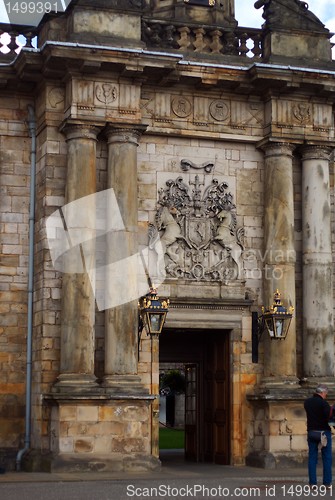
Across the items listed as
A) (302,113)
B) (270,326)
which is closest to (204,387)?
(270,326)

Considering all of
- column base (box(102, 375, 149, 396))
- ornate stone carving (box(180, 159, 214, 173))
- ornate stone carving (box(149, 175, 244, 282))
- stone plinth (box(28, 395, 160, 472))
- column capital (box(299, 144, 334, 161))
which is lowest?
stone plinth (box(28, 395, 160, 472))

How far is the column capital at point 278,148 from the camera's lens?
20766mm

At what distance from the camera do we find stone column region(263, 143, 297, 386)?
2022cm

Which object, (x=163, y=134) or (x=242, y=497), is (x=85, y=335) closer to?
(x=163, y=134)

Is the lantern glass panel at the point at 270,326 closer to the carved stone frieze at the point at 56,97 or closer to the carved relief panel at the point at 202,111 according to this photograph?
the carved relief panel at the point at 202,111

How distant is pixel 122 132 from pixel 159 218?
5.81 feet

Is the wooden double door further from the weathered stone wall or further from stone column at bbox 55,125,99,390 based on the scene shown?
the weathered stone wall

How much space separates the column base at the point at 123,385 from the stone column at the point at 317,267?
11.2ft

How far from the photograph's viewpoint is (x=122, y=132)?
19766 mm

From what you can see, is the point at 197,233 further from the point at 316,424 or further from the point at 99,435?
the point at 316,424

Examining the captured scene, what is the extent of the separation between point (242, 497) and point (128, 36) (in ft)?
30.4

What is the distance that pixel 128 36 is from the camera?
19.9m

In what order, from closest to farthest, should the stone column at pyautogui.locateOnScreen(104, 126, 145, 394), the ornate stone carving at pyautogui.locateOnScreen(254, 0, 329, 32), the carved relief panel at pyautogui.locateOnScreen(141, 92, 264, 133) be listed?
the stone column at pyautogui.locateOnScreen(104, 126, 145, 394) < the carved relief panel at pyautogui.locateOnScreen(141, 92, 264, 133) < the ornate stone carving at pyautogui.locateOnScreen(254, 0, 329, 32)

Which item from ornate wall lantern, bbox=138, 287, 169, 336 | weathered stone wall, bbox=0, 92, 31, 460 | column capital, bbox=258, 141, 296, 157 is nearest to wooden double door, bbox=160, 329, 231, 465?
ornate wall lantern, bbox=138, 287, 169, 336
